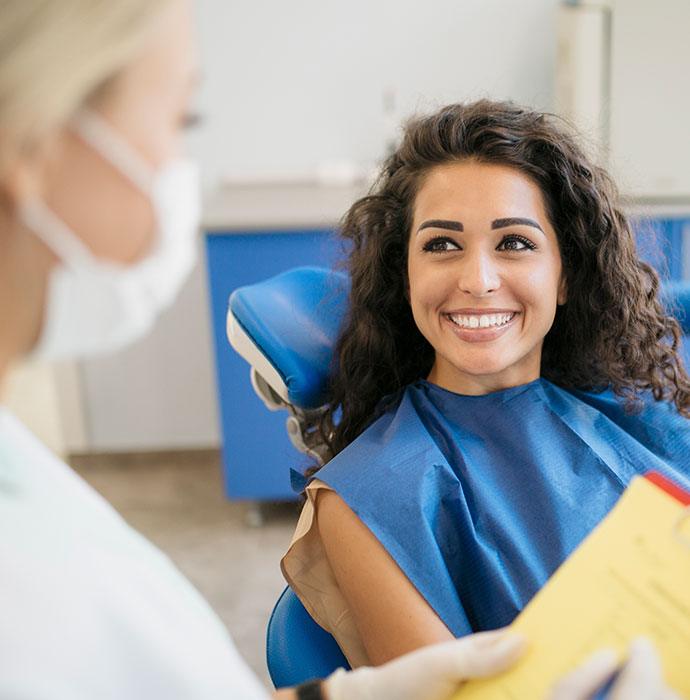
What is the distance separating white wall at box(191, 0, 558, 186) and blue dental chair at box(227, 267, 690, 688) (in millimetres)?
1476

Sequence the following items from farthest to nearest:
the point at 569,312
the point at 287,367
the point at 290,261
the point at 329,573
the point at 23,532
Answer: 1. the point at 290,261
2. the point at 569,312
3. the point at 287,367
4. the point at 329,573
5. the point at 23,532

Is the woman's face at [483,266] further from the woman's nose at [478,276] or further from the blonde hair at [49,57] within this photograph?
the blonde hair at [49,57]

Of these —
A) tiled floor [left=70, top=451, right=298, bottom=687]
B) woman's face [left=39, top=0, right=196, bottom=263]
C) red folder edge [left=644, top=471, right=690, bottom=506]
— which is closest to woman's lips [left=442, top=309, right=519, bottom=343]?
red folder edge [left=644, top=471, right=690, bottom=506]

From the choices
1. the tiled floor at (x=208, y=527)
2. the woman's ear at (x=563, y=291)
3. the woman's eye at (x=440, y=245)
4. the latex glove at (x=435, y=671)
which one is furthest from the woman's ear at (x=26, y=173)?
the tiled floor at (x=208, y=527)

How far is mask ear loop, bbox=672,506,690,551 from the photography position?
2.19ft

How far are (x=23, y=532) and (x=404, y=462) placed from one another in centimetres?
61

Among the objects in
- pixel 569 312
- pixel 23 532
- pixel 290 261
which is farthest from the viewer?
pixel 290 261

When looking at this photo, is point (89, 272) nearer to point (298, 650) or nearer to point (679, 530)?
point (679, 530)

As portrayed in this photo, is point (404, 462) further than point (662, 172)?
No

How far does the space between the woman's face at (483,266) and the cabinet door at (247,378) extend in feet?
2.98

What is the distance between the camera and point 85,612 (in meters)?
0.54

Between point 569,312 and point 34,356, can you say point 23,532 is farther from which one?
point 569,312

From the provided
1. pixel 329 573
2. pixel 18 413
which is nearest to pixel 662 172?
pixel 329 573

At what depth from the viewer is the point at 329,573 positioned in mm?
1074
